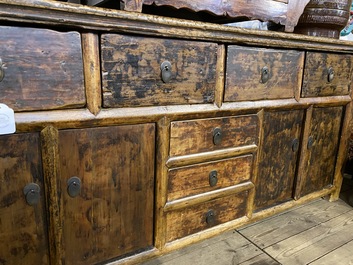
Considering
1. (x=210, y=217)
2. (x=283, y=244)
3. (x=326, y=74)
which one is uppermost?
(x=326, y=74)

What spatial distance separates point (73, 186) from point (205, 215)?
0.51m

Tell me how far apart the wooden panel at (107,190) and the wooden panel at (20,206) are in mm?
62

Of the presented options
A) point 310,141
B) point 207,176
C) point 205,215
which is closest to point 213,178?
point 207,176

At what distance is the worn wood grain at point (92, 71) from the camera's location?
704 mm

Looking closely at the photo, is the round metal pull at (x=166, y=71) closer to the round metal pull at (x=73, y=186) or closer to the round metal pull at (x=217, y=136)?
the round metal pull at (x=217, y=136)

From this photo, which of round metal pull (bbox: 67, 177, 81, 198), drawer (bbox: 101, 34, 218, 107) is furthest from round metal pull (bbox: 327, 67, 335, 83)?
round metal pull (bbox: 67, 177, 81, 198)

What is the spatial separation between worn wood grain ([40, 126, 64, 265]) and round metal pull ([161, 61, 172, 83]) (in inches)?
13.2

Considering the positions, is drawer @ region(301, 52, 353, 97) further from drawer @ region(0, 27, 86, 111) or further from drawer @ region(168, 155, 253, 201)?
drawer @ region(0, 27, 86, 111)

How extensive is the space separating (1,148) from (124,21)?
17.2 inches

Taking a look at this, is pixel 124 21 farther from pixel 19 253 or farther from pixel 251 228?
pixel 251 228

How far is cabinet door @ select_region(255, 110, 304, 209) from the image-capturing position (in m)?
1.14

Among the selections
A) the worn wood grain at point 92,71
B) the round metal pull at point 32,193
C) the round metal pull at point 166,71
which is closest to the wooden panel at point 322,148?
the round metal pull at point 166,71

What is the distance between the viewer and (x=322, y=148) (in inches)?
53.6

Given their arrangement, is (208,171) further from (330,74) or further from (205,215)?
(330,74)
